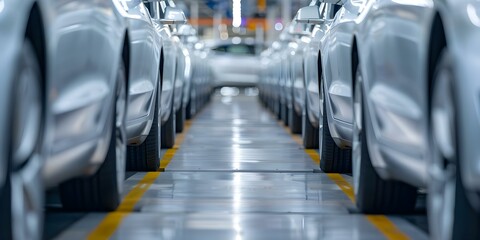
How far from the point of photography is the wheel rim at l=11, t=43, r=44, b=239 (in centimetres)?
482

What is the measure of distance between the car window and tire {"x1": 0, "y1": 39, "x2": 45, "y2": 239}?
35709 millimetres

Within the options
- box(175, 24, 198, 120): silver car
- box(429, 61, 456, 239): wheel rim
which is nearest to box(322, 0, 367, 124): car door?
box(429, 61, 456, 239): wheel rim

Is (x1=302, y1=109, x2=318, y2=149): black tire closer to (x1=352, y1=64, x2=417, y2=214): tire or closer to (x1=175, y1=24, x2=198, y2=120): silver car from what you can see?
(x1=175, y1=24, x2=198, y2=120): silver car

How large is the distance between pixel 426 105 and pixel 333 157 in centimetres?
459

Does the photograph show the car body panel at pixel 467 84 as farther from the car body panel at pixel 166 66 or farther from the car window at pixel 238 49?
the car window at pixel 238 49

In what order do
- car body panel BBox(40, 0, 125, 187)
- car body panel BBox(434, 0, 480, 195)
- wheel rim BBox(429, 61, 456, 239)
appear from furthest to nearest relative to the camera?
car body panel BBox(40, 0, 125, 187), wheel rim BBox(429, 61, 456, 239), car body panel BBox(434, 0, 480, 195)

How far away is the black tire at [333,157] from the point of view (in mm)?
9758

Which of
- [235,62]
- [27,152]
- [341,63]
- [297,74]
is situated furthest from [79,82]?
[235,62]

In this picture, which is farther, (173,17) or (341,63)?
(173,17)

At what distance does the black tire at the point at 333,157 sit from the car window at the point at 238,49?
30.8 meters

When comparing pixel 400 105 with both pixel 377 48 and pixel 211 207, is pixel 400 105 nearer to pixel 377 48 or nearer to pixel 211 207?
pixel 377 48

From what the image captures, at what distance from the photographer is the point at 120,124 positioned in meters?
7.05

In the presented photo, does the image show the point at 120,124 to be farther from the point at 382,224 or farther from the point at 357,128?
the point at 382,224

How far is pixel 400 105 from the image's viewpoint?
5.73 m
